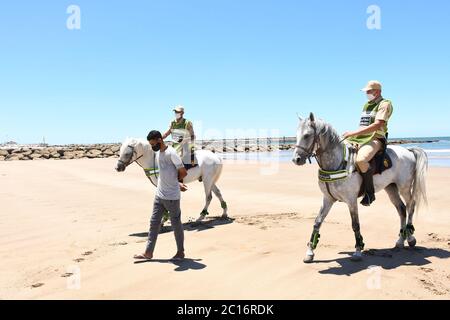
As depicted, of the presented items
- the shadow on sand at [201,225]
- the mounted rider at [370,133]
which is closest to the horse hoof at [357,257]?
→ the mounted rider at [370,133]

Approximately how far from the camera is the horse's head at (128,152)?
9078 mm

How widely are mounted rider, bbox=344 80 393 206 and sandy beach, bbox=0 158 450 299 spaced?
4.93 ft

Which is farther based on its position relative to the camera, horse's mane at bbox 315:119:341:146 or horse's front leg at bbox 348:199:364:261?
horse's front leg at bbox 348:199:364:261

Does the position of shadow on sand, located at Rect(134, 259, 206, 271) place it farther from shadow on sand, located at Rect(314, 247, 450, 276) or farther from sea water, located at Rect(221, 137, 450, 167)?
sea water, located at Rect(221, 137, 450, 167)

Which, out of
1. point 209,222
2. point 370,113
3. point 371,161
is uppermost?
point 370,113

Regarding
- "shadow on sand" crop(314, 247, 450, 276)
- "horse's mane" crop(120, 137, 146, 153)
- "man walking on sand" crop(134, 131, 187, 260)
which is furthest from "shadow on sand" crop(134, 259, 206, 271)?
"horse's mane" crop(120, 137, 146, 153)

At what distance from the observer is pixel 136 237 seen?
8578 mm

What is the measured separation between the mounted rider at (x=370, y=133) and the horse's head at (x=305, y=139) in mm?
672

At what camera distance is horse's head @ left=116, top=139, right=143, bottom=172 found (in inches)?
357

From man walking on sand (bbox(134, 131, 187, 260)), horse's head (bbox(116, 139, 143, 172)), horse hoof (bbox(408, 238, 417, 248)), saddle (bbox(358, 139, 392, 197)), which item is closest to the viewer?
man walking on sand (bbox(134, 131, 187, 260))

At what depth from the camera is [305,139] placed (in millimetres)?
6109
